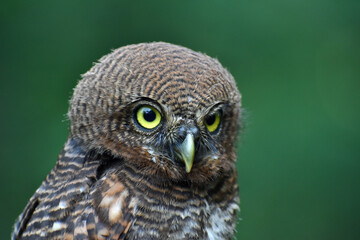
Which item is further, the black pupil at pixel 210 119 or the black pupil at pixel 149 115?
the black pupil at pixel 210 119

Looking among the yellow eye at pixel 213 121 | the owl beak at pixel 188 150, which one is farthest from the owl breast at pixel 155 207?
the yellow eye at pixel 213 121

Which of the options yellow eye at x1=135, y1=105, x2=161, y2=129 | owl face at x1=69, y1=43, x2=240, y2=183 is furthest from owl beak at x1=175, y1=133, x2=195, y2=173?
yellow eye at x1=135, y1=105, x2=161, y2=129

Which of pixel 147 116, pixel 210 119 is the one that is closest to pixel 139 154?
pixel 147 116

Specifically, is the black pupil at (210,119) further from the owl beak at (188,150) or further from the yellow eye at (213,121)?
the owl beak at (188,150)

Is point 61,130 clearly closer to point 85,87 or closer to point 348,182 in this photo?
point 85,87

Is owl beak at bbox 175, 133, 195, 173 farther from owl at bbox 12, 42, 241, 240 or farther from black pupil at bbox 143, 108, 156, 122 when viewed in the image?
black pupil at bbox 143, 108, 156, 122

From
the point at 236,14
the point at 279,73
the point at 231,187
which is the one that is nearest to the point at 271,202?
the point at 279,73
